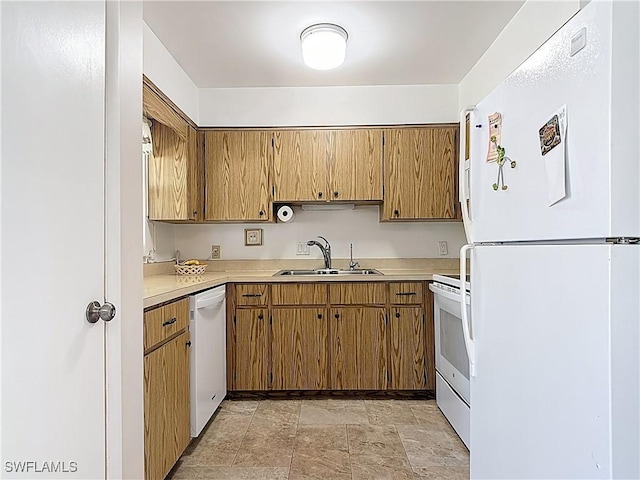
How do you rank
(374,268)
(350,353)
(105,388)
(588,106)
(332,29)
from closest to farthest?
(588,106), (105,388), (332,29), (350,353), (374,268)

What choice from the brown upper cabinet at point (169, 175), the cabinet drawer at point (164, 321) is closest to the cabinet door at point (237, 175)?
the brown upper cabinet at point (169, 175)

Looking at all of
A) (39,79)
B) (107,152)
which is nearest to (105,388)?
(107,152)

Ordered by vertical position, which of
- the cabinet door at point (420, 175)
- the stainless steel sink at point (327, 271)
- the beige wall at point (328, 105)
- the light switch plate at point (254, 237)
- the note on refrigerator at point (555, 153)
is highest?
the beige wall at point (328, 105)

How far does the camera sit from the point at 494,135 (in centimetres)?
136

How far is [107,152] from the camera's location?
1196 mm

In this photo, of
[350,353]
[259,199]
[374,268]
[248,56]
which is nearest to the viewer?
[248,56]

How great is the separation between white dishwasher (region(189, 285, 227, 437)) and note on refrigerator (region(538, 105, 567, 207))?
1.74 metres

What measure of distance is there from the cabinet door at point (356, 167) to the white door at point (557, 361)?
1783 mm

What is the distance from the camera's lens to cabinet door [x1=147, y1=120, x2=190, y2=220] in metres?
3.04

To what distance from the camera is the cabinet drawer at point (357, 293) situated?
298 cm

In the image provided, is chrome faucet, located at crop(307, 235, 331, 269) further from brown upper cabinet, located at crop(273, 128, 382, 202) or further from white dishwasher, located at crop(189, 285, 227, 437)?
white dishwasher, located at crop(189, 285, 227, 437)

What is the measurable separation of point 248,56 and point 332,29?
2.22 ft

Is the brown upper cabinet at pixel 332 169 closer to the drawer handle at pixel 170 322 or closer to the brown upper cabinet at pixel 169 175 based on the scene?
the brown upper cabinet at pixel 169 175

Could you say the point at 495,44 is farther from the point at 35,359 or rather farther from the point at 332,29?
the point at 35,359
